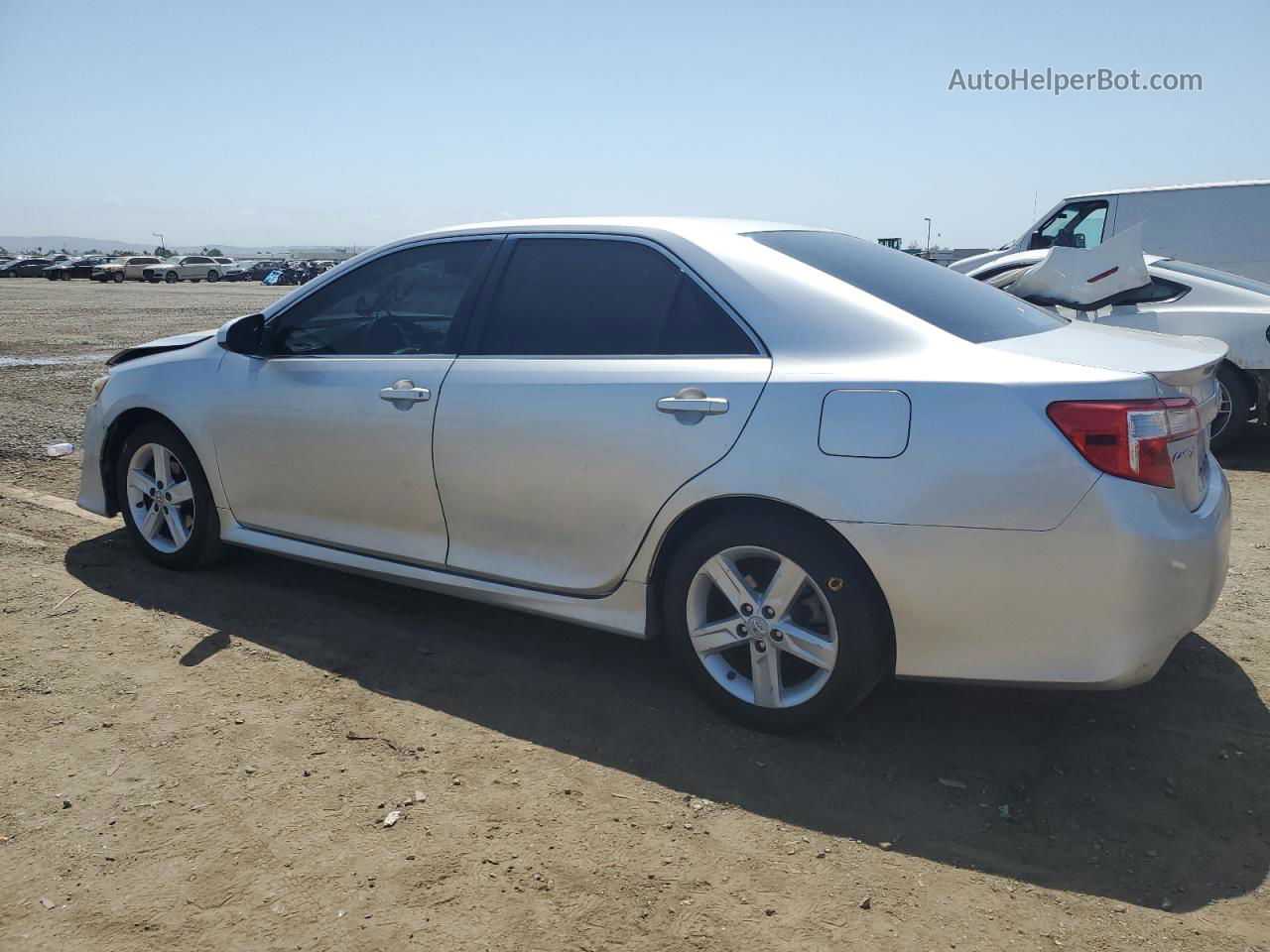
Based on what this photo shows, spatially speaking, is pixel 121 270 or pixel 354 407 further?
pixel 121 270

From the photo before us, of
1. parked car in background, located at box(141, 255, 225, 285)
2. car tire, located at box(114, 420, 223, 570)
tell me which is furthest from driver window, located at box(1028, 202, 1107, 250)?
Result: parked car in background, located at box(141, 255, 225, 285)

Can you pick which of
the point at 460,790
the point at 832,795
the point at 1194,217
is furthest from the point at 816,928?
the point at 1194,217

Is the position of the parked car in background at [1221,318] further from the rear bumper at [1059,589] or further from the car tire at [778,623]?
the car tire at [778,623]

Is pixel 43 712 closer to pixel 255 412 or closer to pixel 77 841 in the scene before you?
pixel 77 841

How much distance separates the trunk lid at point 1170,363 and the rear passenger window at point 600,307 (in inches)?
35.9

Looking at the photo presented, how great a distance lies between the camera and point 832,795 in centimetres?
297

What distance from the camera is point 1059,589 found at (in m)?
2.78

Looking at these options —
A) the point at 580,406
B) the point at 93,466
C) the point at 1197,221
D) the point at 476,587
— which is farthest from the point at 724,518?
the point at 1197,221

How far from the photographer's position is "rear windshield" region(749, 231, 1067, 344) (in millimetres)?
3287

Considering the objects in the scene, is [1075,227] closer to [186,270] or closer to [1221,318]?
[1221,318]

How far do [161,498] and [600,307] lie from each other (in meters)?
2.48

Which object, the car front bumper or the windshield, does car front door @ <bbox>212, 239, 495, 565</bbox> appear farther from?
the windshield

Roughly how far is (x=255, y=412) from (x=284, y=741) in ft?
5.35

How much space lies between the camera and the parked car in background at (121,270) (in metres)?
55.8
